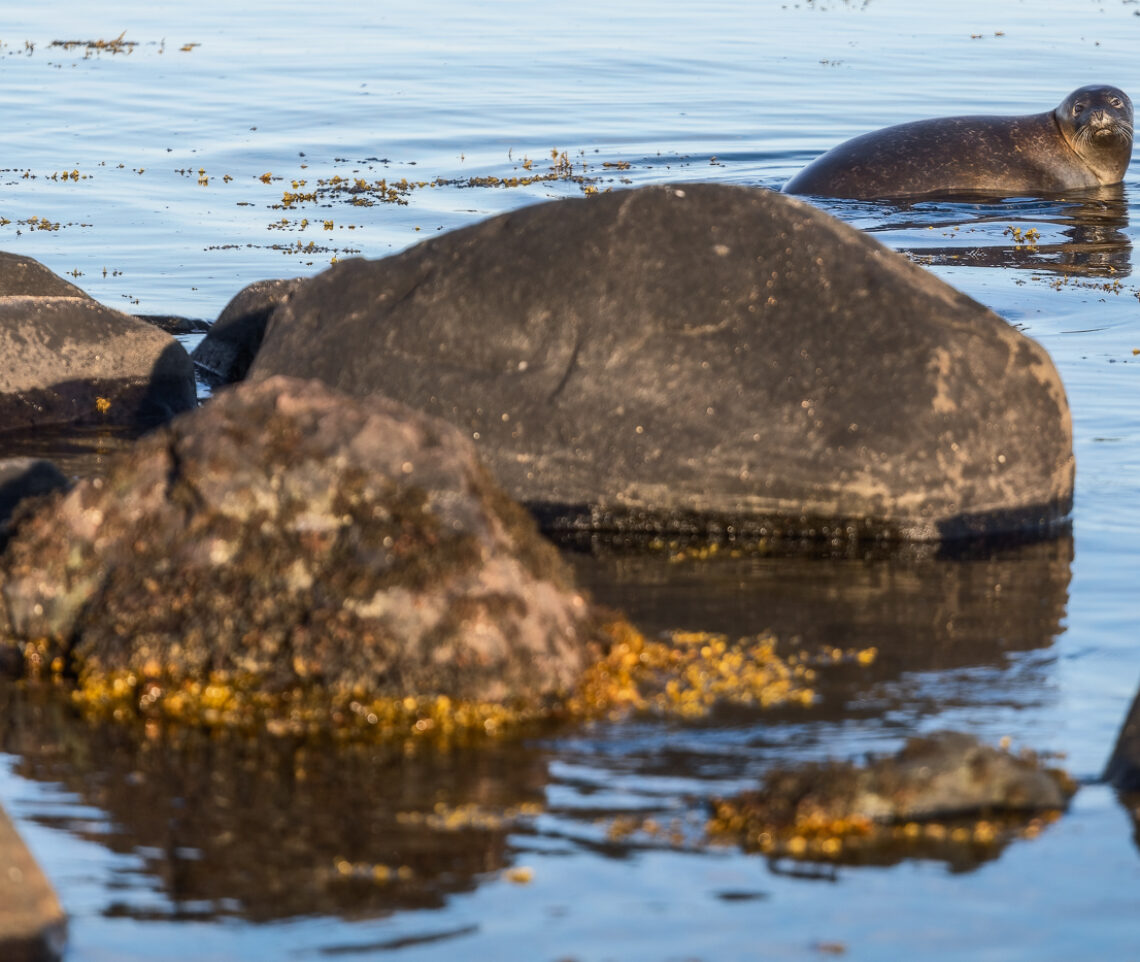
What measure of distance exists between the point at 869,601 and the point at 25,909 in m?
3.76

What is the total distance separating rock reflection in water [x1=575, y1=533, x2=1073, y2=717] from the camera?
6332mm

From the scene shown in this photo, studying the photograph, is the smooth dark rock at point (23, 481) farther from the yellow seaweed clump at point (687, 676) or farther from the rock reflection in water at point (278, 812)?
the yellow seaweed clump at point (687, 676)

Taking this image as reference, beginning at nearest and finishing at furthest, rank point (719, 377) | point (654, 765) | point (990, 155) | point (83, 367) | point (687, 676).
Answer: point (654, 765)
point (687, 676)
point (719, 377)
point (83, 367)
point (990, 155)

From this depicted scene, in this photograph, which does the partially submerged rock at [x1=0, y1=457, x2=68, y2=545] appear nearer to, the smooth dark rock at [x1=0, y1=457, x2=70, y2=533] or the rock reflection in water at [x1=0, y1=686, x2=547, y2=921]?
the smooth dark rock at [x1=0, y1=457, x2=70, y2=533]

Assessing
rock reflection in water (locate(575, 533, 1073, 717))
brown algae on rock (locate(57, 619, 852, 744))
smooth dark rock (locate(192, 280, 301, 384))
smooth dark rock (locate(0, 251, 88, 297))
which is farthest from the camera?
smooth dark rock (locate(0, 251, 88, 297))

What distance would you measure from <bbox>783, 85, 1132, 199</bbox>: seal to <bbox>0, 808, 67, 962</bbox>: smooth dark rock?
13.9m

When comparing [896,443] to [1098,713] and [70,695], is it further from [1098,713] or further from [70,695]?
[70,695]

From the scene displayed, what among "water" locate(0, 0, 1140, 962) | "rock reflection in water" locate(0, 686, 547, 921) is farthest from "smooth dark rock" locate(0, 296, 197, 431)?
"rock reflection in water" locate(0, 686, 547, 921)

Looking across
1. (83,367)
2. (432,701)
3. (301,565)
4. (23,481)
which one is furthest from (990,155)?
(432,701)

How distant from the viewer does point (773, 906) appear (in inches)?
175

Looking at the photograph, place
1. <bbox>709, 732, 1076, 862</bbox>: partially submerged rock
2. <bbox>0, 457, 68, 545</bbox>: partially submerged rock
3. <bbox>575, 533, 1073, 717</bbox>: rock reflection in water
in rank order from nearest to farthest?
<bbox>709, 732, 1076, 862</bbox>: partially submerged rock
<bbox>575, 533, 1073, 717</bbox>: rock reflection in water
<bbox>0, 457, 68, 545</bbox>: partially submerged rock

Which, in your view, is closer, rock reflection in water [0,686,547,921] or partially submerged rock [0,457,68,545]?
rock reflection in water [0,686,547,921]

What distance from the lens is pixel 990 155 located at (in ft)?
57.8

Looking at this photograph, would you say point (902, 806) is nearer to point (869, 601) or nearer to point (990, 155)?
point (869, 601)
